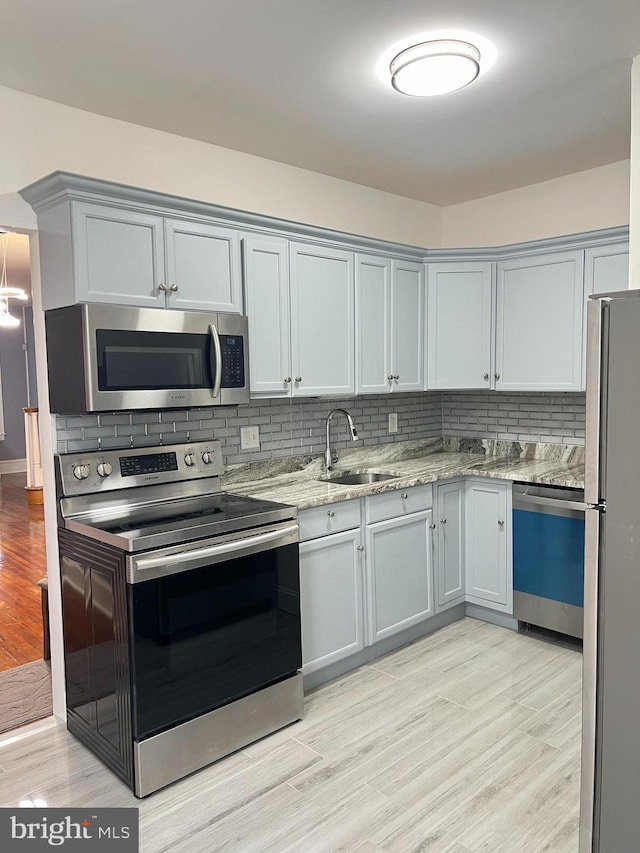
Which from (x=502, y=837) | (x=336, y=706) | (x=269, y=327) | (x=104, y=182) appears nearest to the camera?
(x=502, y=837)

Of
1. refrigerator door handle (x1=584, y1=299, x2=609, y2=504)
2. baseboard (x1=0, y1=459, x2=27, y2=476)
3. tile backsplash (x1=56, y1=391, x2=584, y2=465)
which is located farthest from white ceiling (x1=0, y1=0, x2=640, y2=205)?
baseboard (x1=0, y1=459, x2=27, y2=476)

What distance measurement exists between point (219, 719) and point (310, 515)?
0.91m

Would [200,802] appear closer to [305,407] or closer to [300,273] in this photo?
[305,407]

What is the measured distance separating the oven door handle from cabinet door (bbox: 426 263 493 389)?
5.67ft

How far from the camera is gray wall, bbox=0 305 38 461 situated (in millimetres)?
9469

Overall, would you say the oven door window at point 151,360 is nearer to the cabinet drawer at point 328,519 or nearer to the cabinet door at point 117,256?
the cabinet door at point 117,256

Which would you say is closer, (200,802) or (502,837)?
(502,837)

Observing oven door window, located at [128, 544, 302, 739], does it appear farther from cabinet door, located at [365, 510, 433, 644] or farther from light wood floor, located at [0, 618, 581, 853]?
cabinet door, located at [365, 510, 433, 644]

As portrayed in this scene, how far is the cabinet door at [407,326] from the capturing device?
12.3 feet

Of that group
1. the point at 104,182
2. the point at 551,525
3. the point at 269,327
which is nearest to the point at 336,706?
the point at 551,525

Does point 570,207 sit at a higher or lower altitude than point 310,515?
higher

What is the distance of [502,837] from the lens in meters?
2.04

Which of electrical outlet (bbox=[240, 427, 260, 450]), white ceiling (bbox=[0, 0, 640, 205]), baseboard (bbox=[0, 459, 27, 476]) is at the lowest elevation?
baseboard (bbox=[0, 459, 27, 476])
